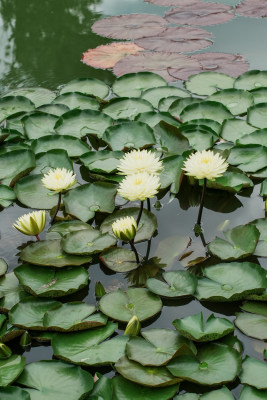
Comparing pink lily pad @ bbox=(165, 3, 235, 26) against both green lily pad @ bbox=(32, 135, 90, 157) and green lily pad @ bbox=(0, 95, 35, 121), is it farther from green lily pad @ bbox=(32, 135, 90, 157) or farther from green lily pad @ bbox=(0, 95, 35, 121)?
green lily pad @ bbox=(32, 135, 90, 157)

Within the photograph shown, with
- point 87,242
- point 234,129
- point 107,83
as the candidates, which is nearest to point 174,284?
point 87,242

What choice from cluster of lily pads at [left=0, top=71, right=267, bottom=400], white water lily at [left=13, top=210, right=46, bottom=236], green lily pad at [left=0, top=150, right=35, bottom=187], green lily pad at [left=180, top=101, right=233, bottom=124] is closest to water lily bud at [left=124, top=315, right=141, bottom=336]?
cluster of lily pads at [left=0, top=71, right=267, bottom=400]

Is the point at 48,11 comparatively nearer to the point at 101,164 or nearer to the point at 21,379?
the point at 101,164

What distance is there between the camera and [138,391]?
141 cm

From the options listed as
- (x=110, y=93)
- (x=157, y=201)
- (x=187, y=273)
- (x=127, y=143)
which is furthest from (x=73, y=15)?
(x=187, y=273)

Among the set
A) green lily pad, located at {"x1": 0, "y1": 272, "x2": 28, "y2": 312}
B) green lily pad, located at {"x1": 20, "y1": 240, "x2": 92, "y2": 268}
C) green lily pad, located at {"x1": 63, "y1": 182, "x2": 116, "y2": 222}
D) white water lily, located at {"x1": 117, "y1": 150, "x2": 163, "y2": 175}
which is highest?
white water lily, located at {"x1": 117, "y1": 150, "x2": 163, "y2": 175}

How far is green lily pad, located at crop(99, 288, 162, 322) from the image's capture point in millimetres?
1645

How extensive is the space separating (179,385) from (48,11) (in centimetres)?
337

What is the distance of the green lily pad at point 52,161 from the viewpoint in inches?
92.0

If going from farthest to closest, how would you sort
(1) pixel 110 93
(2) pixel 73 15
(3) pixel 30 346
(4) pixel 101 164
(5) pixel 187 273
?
(2) pixel 73 15, (1) pixel 110 93, (4) pixel 101 164, (5) pixel 187 273, (3) pixel 30 346

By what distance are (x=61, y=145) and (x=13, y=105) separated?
0.52 m

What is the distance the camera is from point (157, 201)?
86.6 inches

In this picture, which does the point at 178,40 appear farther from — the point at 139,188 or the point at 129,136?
the point at 139,188

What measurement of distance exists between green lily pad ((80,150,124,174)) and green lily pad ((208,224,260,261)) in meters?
0.60
